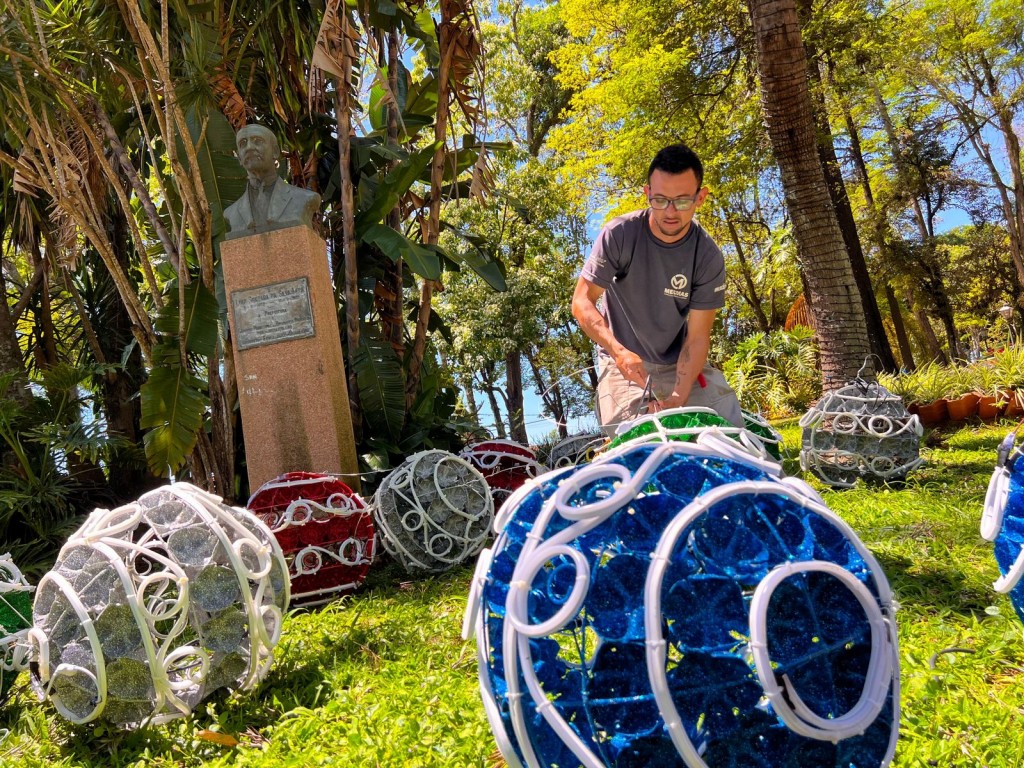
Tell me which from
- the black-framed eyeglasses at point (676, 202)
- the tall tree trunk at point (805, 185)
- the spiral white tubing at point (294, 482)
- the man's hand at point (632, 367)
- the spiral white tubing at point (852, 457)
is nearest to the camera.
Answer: the man's hand at point (632, 367)

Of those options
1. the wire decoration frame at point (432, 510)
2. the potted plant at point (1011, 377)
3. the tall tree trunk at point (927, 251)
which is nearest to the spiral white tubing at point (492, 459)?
the wire decoration frame at point (432, 510)

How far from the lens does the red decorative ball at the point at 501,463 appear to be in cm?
560

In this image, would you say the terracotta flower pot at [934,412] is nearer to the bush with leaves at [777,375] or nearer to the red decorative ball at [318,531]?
the bush with leaves at [777,375]

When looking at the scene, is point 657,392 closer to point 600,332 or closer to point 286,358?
point 600,332

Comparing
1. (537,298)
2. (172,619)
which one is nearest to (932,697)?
(172,619)

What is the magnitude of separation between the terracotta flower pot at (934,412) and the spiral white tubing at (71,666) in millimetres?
8947

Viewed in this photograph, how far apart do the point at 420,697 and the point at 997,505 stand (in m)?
1.86

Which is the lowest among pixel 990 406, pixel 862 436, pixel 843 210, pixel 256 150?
pixel 990 406

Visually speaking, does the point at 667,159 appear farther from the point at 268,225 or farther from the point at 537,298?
the point at 537,298

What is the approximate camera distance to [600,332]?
3342 millimetres

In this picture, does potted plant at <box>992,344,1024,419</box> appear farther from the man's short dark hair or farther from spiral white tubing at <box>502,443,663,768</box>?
spiral white tubing at <box>502,443,663,768</box>

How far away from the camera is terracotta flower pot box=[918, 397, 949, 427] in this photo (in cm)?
895

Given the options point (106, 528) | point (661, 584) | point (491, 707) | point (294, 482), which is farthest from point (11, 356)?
point (661, 584)

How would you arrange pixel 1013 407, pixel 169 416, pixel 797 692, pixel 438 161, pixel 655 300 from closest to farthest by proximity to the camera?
pixel 797 692 → pixel 655 300 → pixel 169 416 → pixel 438 161 → pixel 1013 407
